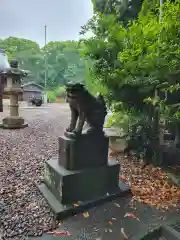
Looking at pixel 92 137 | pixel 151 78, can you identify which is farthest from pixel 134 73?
pixel 92 137

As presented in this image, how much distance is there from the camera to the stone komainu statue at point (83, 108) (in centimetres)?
226

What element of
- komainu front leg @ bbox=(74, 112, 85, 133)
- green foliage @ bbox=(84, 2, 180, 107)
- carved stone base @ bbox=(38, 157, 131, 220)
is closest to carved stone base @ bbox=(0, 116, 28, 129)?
green foliage @ bbox=(84, 2, 180, 107)

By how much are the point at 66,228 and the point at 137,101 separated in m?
2.68

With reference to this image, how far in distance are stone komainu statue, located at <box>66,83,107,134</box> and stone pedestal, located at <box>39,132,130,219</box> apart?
0.15 m

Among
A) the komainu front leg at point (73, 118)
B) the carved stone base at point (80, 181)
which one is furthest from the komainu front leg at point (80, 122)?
the carved stone base at point (80, 181)

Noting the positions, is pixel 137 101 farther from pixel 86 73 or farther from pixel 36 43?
pixel 36 43

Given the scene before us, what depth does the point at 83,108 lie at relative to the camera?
2.34 meters

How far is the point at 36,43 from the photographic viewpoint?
31.7 m

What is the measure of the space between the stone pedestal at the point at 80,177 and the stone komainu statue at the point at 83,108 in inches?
5.7

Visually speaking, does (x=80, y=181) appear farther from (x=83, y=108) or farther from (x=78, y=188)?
(x=83, y=108)

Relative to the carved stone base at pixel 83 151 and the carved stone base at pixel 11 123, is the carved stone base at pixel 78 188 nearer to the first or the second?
the carved stone base at pixel 83 151

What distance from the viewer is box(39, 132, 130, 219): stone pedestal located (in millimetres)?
2238

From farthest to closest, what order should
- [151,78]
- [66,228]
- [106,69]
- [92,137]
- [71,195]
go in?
[106,69] → [151,78] → [92,137] → [71,195] → [66,228]

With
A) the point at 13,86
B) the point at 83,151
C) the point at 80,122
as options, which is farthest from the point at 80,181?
the point at 13,86
